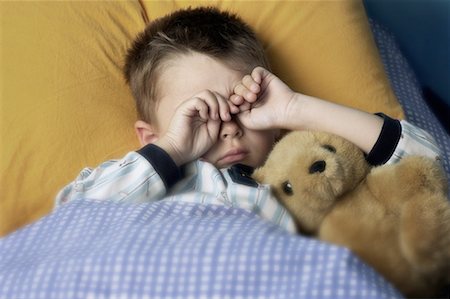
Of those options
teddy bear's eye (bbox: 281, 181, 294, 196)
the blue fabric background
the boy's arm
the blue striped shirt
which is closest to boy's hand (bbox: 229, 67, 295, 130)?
the boy's arm

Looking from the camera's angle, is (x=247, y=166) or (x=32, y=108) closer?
(x=247, y=166)

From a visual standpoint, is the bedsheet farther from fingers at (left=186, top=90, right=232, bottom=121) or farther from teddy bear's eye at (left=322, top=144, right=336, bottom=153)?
fingers at (left=186, top=90, right=232, bottom=121)

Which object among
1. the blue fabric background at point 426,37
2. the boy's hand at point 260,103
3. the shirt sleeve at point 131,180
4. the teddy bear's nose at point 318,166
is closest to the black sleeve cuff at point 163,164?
the shirt sleeve at point 131,180

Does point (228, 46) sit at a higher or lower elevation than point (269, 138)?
higher

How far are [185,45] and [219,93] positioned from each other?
105 mm

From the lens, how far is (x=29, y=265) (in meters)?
0.57

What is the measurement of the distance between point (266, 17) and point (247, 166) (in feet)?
1.22

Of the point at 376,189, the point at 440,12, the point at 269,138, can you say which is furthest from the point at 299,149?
the point at 440,12

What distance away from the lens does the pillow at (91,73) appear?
0.86 m

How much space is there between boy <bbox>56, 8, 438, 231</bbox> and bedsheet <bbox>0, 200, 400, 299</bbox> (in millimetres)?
116

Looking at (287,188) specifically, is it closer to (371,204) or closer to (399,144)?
(371,204)

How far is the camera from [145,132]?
3.00 ft

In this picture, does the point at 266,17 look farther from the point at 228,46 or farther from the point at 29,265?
the point at 29,265

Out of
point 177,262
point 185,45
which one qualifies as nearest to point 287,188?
point 177,262
